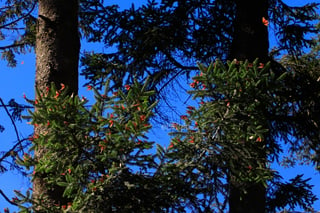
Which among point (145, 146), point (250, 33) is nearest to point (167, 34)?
point (250, 33)

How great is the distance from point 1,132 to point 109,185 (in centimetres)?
858

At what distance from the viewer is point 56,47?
17.5ft

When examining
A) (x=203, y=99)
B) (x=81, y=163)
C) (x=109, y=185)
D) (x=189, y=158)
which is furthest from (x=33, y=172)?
(x=203, y=99)

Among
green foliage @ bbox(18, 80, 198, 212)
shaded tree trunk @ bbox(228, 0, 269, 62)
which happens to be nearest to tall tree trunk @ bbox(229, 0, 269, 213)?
shaded tree trunk @ bbox(228, 0, 269, 62)

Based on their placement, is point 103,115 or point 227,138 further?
point 227,138

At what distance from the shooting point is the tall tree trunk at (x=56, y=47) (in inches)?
204

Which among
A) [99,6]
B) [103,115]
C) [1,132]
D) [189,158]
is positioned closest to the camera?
[103,115]

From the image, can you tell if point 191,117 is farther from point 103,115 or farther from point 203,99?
point 103,115

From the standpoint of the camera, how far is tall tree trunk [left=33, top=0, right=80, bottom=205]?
5172 millimetres

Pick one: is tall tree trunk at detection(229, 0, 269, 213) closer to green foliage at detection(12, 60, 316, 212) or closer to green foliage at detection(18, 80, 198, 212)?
green foliage at detection(12, 60, 316, 212)

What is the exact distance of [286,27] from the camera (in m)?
9.56

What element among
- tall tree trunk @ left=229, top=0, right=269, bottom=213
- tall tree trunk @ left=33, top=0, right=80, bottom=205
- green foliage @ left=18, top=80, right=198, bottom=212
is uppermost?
tall tree trunk @ left=229, top=0, right=269, bottom=213

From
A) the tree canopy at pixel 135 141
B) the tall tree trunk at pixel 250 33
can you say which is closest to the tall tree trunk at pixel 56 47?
the tree canopy at pixel 135 141

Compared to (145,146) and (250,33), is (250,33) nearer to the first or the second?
(250,33)
